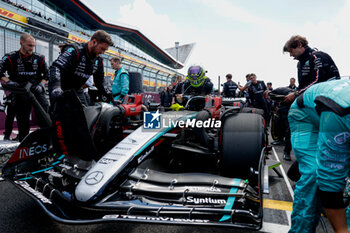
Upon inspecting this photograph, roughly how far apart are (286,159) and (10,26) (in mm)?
6729

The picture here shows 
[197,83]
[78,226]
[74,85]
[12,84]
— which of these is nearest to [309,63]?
[197,83]

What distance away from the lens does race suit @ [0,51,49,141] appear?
388cm

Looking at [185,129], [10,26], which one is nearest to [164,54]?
[10,26]

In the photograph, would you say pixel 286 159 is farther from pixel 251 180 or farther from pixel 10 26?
pixel 10 26

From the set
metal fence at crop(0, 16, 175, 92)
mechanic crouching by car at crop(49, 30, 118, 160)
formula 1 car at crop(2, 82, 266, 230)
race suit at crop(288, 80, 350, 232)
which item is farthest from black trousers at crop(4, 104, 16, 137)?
race suit at crop(288, 80, 350, 232)

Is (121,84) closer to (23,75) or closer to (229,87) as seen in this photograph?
(23,75)

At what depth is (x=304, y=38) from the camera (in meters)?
3.24

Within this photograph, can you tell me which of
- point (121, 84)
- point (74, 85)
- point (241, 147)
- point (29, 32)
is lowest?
point (241, 147)

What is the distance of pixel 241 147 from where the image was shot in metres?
2.50

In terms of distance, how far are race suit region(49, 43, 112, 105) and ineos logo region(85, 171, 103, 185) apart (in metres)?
1.29

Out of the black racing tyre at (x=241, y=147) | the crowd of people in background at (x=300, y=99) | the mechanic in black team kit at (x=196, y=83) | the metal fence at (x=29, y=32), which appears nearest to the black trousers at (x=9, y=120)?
the crowd of people in background at (x=300, y=99)

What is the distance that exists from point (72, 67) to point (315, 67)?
316cm

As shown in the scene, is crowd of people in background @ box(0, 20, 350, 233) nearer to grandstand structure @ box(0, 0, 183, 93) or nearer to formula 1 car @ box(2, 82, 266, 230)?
formula 1 car @ box(2, 82, 266, 230)

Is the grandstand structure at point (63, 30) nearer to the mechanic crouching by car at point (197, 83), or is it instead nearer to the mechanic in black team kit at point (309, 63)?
the mechanic crouching by car at point (197, 83)
